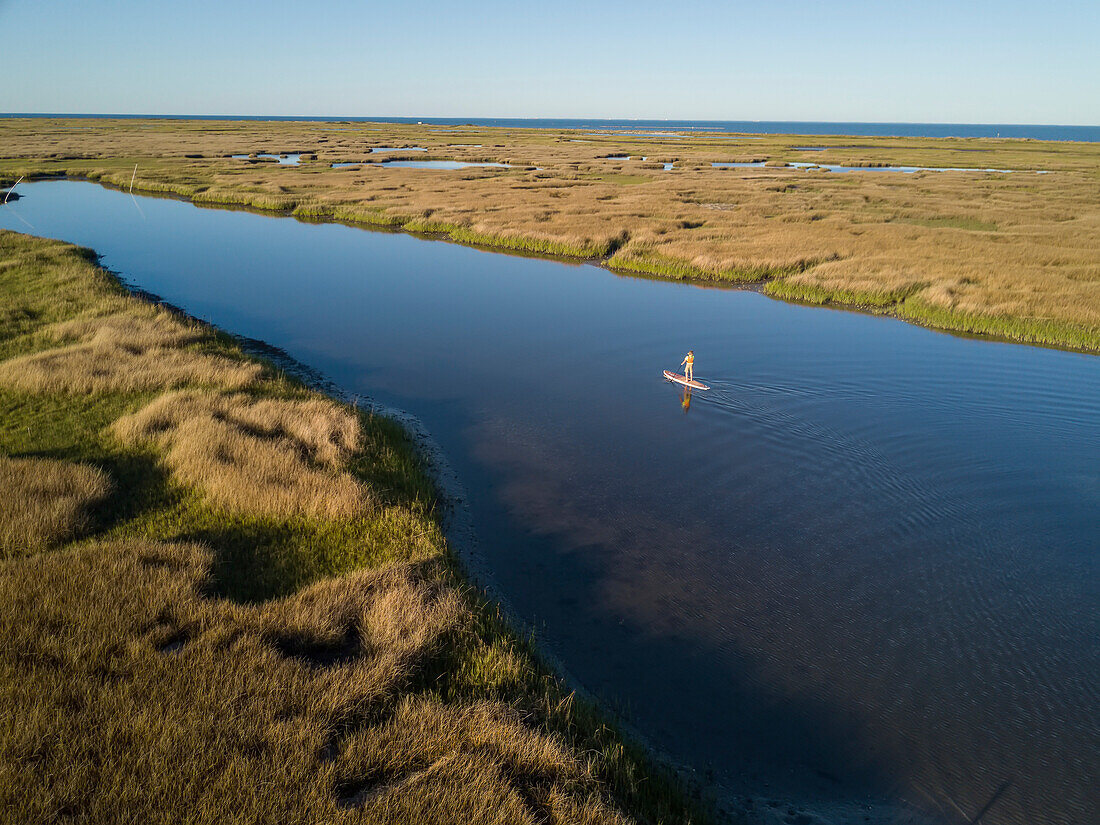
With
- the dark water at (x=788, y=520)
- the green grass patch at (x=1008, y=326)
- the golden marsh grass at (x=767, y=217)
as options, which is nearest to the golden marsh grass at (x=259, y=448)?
the dark water at (x=788, y=520)

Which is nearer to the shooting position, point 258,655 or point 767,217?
point 258,655

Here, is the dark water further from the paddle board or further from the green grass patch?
the green grass patch

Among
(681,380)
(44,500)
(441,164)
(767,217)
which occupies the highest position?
(441,164)

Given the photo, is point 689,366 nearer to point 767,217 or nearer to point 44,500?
point 44,500

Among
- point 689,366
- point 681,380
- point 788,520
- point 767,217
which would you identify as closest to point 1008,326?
point 681,380

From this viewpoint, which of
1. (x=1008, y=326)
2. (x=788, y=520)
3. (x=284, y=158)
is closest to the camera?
(x=788, y=520)

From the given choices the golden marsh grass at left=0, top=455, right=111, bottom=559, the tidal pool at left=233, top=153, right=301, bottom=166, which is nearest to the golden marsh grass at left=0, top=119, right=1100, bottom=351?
the tidal pool at left=233, top=153, right=301, bottom=166

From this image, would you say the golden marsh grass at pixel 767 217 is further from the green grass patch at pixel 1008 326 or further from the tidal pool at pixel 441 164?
the tidal pool at pixel 441 164
